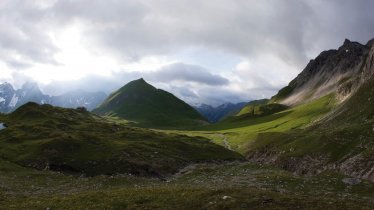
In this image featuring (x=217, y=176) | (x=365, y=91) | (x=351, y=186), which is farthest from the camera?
(x=365, y=91)

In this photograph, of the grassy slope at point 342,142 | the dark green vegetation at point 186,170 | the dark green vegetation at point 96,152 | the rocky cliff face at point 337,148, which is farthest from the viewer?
the dark green vegetation at point 96,152

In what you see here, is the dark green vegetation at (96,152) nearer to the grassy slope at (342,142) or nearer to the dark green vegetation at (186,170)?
the dark green vegetation at (186,170)

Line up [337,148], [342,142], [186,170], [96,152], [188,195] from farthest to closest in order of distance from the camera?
[96,152] → [186,170] → [342,142] → [337,148] → [188,195]

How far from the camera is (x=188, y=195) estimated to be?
40.9m

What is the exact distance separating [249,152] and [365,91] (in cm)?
3460

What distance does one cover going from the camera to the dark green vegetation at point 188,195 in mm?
36844

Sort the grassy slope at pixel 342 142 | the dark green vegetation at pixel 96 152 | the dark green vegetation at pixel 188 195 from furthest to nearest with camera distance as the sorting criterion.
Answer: the dark green vegetation at pixel 96 152 → the grassy slope at pixel 342 142 → the dark green vegetation at pixel 188 195

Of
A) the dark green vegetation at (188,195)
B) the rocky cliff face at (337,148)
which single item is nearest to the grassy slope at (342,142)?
the rocky cliff face at (337,148)

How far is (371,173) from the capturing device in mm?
53219

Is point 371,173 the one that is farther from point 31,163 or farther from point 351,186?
point 31,163

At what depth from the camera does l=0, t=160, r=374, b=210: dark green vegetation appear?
121 ft

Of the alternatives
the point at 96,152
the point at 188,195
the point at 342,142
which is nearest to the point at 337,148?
the point at 342,142

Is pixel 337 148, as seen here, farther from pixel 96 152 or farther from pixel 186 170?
pixel 96 152

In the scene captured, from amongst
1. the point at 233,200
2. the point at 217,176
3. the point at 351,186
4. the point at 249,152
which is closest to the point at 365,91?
the point at 249,152
